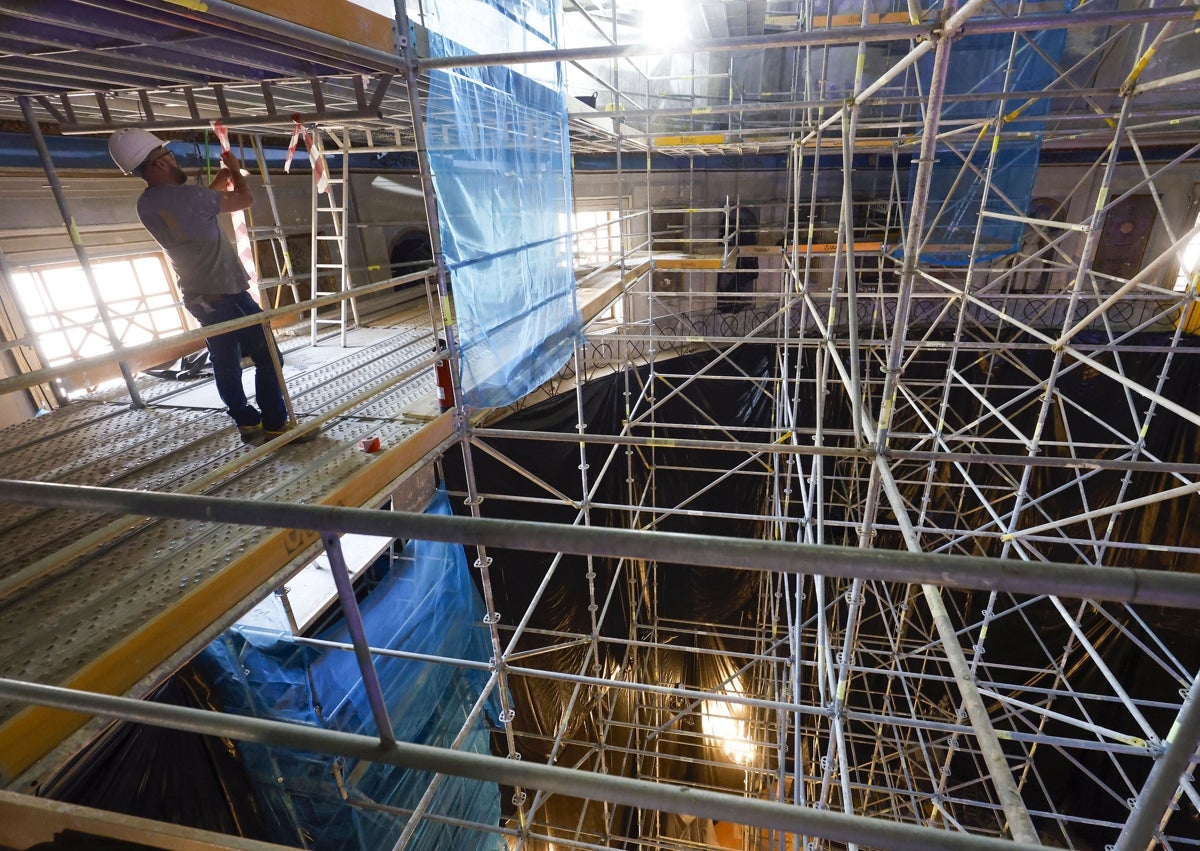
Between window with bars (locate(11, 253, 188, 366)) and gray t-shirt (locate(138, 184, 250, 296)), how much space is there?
2500 millimetres

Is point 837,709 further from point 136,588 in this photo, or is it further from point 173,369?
point 173,369

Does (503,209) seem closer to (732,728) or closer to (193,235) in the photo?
(193,235)

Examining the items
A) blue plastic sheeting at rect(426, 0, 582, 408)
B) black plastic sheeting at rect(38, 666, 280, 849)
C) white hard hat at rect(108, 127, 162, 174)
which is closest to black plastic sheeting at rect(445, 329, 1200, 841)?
blue plastic sheeting at rect(426, 0, 582, 408)

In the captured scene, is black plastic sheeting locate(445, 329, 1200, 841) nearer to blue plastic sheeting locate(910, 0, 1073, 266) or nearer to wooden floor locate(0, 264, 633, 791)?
blue plastic sheeting locate(910, 0, 1073, 266)

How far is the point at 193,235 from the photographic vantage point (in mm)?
2916

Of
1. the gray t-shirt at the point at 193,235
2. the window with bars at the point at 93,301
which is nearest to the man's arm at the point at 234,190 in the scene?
the gray t-shirt at the point at 193,235

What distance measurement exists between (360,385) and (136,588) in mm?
2254

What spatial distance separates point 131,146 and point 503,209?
1.89m

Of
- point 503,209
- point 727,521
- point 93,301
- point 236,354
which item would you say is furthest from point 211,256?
point 727,521

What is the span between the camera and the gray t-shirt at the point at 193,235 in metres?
2.84

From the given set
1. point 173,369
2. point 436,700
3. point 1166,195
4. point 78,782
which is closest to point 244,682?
point 78,782

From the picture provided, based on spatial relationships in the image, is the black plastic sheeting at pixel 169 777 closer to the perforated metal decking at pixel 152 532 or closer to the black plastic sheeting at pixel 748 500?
the perforated metal decking at pixel 152 532

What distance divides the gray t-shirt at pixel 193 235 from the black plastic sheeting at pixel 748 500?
4302 millimetres

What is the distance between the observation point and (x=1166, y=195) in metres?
10.5
